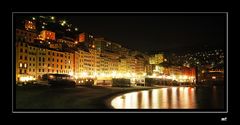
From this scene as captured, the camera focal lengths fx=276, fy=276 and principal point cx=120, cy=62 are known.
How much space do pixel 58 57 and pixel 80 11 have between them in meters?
21.3

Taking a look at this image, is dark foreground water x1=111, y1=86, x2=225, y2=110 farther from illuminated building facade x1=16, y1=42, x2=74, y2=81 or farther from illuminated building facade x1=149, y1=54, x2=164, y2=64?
illuminated building facade x1=149, y1=54, x2=164, y2=64

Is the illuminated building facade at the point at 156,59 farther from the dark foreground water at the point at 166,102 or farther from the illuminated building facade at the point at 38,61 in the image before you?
the dark foreground water at the point at 166,102

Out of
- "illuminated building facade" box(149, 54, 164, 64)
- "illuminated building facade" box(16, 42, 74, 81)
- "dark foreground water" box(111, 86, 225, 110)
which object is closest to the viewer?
"dark foreground water" box(111, 86, 225, 110)

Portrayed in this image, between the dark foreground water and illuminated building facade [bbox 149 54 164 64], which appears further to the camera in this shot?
illuminated building facade [bbox 149 54 164 64]

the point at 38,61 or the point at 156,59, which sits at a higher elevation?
the point at 156,59

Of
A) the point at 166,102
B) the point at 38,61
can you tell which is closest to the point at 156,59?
the point at 38,61

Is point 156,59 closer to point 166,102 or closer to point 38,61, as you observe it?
point 38,61

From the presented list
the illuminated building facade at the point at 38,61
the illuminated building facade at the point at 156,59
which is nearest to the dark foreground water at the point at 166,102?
the illuminated building facade at the point at 38,61

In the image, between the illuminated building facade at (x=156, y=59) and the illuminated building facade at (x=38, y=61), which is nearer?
the illuminated building facade at (x=38, y=61)

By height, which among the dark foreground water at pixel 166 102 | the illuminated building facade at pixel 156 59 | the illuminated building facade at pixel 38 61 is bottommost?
the dark foreground water at pixel 166 102

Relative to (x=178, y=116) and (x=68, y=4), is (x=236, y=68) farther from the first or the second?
(x=68, y=4)

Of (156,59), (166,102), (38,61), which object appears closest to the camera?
(166,102)

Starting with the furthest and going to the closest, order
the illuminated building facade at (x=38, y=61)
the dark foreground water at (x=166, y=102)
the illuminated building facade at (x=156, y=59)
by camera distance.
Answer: the illuminated building facade at (x=156, y=59) → the illuminated building facade at (x=38, y=61) → the dark foreground water at (x=166, y=102)

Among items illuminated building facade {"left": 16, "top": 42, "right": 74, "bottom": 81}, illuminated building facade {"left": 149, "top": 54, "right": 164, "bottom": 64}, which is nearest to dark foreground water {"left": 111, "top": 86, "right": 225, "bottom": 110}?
illuminated building facade {"left": 16, "top": 42, "right": 74, "bottom": 81}
